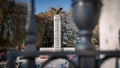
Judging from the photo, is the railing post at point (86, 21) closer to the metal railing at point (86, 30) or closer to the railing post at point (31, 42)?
the metal railing at point (86, 30)

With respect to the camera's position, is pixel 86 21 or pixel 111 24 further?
pixel 111 24

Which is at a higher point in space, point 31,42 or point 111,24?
point 111,24

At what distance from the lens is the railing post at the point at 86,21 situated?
198 centimetres

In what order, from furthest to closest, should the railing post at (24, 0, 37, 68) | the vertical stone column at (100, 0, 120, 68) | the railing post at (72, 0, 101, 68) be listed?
the vertical stone column at (100, 0, 120, 68) < the railing post at (24, 0, 37, 68) < the railing post at (72, 0, 101, 68)

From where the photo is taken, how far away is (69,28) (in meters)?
43.9

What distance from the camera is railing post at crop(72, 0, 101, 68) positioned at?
6.49 feet

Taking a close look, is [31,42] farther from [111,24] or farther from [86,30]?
[111,24]

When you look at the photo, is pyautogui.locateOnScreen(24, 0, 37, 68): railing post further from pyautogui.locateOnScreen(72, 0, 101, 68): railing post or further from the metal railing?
pyautogui.locateOnScreen(72, 0, 101, 68): railing post

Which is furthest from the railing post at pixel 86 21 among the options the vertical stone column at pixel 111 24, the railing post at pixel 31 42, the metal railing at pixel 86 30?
the vertical stone column at pixel 111 24

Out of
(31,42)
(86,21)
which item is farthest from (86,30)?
(31,42)

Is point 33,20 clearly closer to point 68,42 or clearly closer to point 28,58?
point 28,58

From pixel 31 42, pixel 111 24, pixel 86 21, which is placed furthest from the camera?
pixel 111 24

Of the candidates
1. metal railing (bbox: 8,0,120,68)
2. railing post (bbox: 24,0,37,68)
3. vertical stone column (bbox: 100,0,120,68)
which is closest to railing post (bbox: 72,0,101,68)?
metal railing (bbox: 8,0,120,68)

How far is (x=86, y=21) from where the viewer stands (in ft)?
6.52
